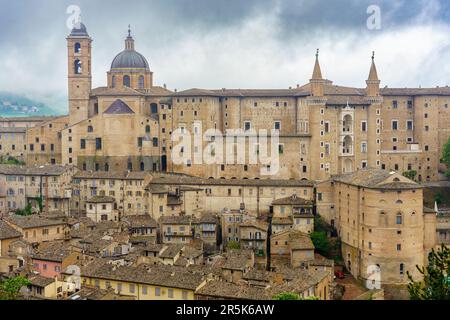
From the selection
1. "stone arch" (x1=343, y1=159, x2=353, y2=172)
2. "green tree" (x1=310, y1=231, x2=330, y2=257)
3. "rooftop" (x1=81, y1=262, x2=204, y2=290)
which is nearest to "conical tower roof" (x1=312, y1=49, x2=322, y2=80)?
"stone arch" (x1=343, y1=159, x2=353, y2=172)

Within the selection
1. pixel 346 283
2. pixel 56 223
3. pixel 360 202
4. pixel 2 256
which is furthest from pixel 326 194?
pixel 2 256

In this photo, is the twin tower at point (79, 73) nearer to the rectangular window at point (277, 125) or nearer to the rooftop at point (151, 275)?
the rectangular window at point (277, 125)

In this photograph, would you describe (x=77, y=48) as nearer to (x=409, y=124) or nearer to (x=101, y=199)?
(x=101, y=199)

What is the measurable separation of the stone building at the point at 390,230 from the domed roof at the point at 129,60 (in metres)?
27.8

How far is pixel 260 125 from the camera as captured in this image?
47.5 meters

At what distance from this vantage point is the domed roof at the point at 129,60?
53.1 m

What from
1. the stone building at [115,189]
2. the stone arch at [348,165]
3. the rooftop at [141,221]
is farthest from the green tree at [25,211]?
the stone arch at [348,165]

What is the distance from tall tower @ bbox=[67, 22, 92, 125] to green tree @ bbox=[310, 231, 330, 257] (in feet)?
78.4

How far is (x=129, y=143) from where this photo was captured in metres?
46.3

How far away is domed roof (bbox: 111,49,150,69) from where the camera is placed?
53.1 m

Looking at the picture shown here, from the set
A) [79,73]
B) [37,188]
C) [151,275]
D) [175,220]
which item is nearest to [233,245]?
[175,220]

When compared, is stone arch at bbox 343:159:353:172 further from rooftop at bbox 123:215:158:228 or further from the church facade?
rooftop at bbox 123:215:158:228

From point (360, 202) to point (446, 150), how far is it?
16.1 m
